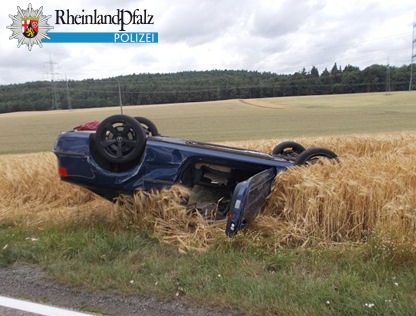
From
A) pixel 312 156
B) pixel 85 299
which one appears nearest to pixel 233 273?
pixel 85 299

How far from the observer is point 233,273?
3.58 meters

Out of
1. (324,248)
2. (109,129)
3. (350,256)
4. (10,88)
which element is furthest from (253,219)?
(10,88)

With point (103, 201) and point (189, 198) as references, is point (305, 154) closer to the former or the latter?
point (189, 198)

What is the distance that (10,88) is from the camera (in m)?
69.6

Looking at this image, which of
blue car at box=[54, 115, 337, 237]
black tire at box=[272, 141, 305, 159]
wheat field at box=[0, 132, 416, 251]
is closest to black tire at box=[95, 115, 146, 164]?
blue car at box=[54, 115, 337, 237]

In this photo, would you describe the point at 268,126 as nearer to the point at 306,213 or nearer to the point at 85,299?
the point at 306,213

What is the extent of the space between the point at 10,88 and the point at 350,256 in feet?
251

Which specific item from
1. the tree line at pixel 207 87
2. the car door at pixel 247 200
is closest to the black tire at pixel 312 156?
the car door at pixel 247 200

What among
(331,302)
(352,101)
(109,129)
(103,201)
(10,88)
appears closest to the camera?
(331,302)

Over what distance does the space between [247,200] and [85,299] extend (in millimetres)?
1790

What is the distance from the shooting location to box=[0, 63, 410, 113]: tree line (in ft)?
198

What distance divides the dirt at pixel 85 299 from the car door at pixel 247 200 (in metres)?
1.05

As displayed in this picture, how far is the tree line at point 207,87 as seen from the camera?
2373 inches

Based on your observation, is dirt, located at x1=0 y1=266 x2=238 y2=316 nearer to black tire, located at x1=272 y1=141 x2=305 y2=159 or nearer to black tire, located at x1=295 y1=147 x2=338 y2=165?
black tire, located at x1=295 y1=147 x2=338 y2=165
